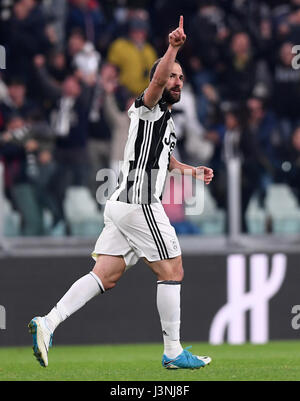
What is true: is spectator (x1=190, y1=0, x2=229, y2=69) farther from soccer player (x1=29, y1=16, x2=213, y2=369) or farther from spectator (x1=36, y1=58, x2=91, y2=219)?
soccer player (x1=29, y1=16, x2=213, y2=369)

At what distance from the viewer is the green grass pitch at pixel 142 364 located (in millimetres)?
6473

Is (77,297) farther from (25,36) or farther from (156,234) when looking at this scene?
(25,36)

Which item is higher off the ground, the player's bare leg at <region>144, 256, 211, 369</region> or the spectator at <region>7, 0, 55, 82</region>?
the spectator at <region>7, 0, 55, 82</region>

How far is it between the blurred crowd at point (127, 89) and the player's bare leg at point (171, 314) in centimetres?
326

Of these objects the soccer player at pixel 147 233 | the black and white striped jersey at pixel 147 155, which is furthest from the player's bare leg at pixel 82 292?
the black and white striped jersey at pixel 147 155

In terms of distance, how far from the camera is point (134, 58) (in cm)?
1252

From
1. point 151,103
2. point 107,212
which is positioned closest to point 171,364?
point 107,212

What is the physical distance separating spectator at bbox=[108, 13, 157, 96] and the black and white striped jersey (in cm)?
554

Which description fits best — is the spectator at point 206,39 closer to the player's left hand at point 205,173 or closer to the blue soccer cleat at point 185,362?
the player's left hand at point 205,173

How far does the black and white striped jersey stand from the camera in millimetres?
6730

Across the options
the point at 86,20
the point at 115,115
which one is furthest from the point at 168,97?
the point at 86,20

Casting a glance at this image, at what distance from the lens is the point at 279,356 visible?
8.21m

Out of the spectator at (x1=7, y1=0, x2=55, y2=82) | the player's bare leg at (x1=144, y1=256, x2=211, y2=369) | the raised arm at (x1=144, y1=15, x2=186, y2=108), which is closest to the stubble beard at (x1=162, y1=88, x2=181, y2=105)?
the raised arm at (x1=144, y1=15, x2=186, y2=108)

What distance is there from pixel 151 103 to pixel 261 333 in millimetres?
4255
